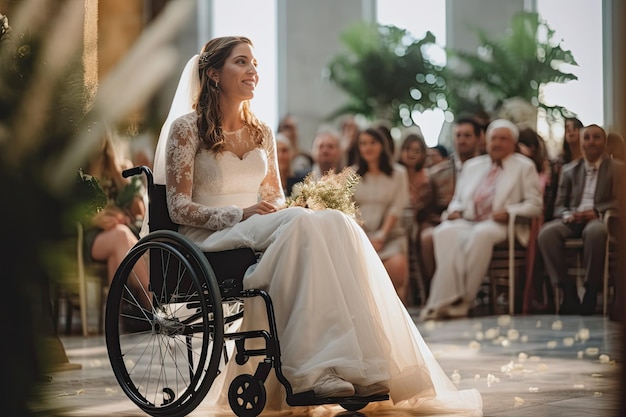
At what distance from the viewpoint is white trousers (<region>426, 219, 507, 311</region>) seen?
24.7 ft

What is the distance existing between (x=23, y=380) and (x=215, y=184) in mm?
2654

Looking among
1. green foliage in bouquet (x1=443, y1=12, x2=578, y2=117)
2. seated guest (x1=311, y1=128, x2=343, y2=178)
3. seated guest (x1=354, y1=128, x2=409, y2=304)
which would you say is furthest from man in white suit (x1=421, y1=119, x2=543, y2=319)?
green foliage in bouquet (x1=443, y1=12, x2=578, y2=117)

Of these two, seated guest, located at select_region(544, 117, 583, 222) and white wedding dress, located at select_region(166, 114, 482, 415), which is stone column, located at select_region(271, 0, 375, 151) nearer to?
seated guest, located at select_region(544, 117, 583, 222)

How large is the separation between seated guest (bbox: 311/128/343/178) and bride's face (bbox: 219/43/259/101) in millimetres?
4454

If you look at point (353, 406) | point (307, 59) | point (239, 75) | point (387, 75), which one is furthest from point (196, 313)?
point (307, 59)

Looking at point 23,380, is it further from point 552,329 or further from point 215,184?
point 552,329

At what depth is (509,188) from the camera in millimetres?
7508

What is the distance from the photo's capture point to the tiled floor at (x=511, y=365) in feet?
10.3

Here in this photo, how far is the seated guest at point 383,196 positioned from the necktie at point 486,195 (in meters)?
0.60

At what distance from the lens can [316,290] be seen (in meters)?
2.77

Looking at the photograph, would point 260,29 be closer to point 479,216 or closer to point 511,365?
point 479,216

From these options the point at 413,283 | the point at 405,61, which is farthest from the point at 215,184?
the point at 405,61

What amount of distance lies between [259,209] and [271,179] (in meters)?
0.35

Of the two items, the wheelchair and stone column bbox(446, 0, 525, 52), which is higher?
stone column bbox(446, 0, 525, 52)
